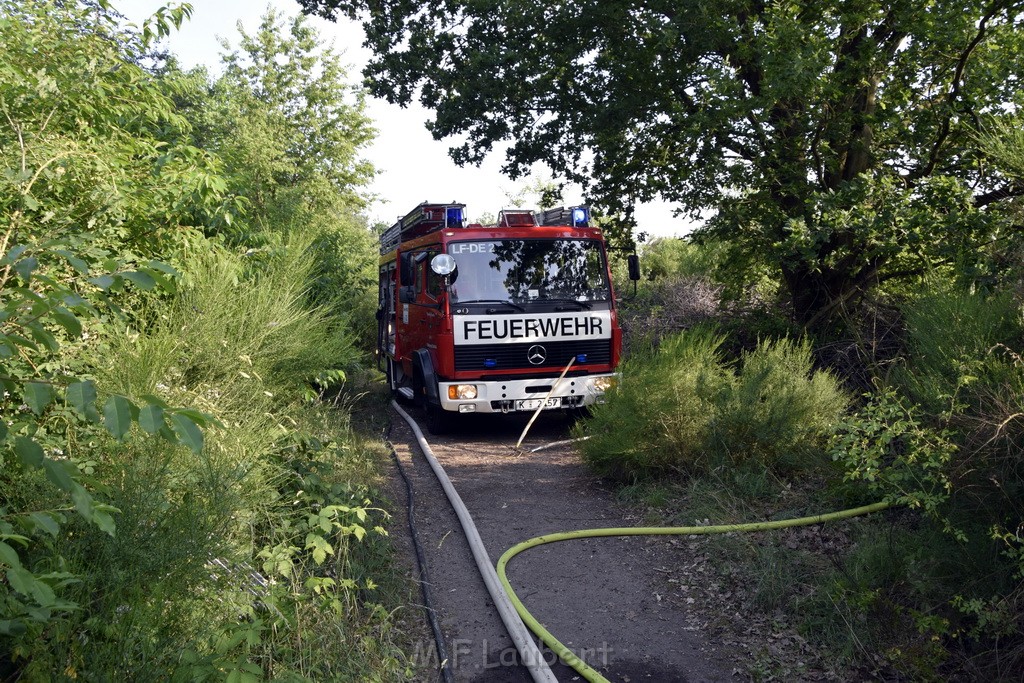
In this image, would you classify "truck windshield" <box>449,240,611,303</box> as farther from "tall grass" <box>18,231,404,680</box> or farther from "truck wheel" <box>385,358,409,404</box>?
"truck wheel" <box>385,358,409,404</box>

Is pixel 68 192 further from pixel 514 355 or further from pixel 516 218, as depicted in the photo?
pixel 516 218

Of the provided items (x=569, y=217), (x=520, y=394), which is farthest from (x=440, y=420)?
(x=569, y=217)

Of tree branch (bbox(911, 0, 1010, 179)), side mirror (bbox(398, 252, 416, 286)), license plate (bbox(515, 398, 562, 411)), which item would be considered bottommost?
license plate (bbox(515, 398, 562, 411))

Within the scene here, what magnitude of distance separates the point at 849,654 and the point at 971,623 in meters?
0.66

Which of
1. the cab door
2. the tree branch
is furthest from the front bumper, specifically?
the tree branch

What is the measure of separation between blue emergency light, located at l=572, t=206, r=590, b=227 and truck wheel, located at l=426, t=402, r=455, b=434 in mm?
3169

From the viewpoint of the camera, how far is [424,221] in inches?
497


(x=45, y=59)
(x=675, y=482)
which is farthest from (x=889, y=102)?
(x=45, y=59)

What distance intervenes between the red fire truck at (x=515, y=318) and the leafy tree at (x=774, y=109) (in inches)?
90.8

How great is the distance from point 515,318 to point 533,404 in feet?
3.80


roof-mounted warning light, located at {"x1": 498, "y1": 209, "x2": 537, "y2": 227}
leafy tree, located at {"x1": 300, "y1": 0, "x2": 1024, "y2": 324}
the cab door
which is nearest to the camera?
leafy tree, located at {"x1": 300, "y1": 0, "x2": 1024, "y2": 324}

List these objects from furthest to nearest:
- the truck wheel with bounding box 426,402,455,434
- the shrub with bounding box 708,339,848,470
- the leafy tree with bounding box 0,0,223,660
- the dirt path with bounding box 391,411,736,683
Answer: the truck wheel with bounding box 426,402,455,434 → the shrub with bounding box 708,339,848,470 → the dirt path with bounding box 391,411,736,683 → the leafy tree with bounding box 0,0,223,660

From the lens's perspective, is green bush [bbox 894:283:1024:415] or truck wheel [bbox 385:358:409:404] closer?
green bush [bbox 894:283:1024:415]

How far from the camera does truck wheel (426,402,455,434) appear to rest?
11250 mm
